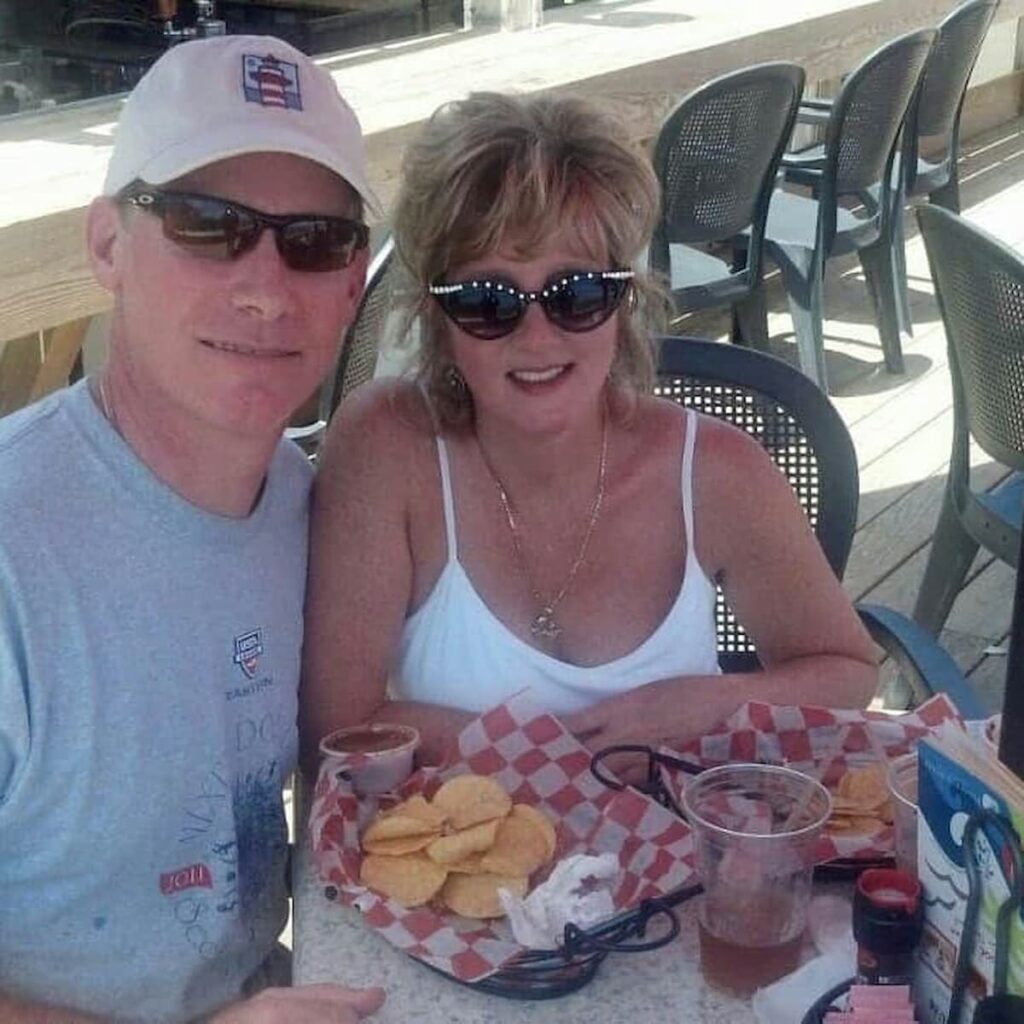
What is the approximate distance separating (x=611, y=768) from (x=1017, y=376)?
69.1 inches

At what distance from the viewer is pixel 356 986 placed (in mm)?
1252

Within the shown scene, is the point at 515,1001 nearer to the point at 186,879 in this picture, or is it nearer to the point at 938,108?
the point at 186,879

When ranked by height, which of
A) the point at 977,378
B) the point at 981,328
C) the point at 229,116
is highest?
the point at 229,116

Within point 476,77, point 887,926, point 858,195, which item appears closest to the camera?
point 887,926

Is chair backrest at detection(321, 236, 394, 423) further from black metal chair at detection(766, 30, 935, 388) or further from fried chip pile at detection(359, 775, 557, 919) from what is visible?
black metal chair at detection(766, 30, 935, 388)

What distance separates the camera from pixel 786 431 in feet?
7.00

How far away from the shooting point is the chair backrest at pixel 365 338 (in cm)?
218

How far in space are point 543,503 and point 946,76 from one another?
4684 mm

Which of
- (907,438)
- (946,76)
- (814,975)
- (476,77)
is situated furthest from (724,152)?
(814,975)

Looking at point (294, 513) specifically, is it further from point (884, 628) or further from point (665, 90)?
point (665, 90)

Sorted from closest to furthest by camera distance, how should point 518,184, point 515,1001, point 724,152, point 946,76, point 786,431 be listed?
point 515,1001, point 518,184, point 786,431, point 724,152, point 946,76

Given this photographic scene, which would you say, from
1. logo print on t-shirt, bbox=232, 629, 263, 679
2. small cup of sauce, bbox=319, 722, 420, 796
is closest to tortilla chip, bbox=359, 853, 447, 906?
small cup of sauce, bbox=319, 722, 420, 796

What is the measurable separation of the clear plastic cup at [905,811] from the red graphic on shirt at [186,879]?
0.62m

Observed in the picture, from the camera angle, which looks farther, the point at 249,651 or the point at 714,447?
the point at 714,447
